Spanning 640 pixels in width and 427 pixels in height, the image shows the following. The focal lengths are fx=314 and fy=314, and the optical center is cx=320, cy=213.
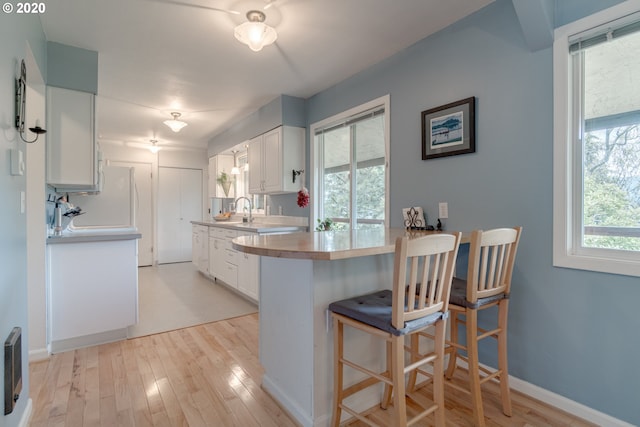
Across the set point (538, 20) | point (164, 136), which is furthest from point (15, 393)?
point (164, 136)

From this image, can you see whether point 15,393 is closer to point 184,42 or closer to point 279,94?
point 184,42

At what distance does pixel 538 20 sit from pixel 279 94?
2694 millimetres

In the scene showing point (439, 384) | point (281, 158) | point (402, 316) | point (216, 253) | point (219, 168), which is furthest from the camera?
point (219, 168)

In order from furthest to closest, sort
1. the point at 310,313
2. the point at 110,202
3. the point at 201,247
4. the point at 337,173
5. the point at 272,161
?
the point at 201,247
the point at 272,161
the point at 110,202
the point at 337,173
the point at 310,313

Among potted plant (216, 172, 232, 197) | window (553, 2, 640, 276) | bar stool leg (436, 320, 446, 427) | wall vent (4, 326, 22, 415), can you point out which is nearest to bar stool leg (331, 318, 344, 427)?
bar stool leg (436, 320, 446, 427)

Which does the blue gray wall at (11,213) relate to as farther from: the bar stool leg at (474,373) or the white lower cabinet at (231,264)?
the bar stool leg at (474,373)

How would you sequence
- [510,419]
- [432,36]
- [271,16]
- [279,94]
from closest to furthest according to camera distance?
[510,419]
[271,16]
[432,36]
[279,94]

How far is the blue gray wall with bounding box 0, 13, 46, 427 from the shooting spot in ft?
4.57

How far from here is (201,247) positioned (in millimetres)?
5254

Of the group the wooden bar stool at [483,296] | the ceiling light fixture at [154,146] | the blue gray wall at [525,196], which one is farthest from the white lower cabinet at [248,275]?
the ceiling light fixture at [154,146]

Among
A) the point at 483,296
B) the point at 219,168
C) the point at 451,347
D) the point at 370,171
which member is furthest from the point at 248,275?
the point at 219,168

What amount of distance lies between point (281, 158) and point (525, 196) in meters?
2.66

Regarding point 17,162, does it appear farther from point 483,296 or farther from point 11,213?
point 483,296

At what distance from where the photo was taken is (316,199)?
12.6 ft
